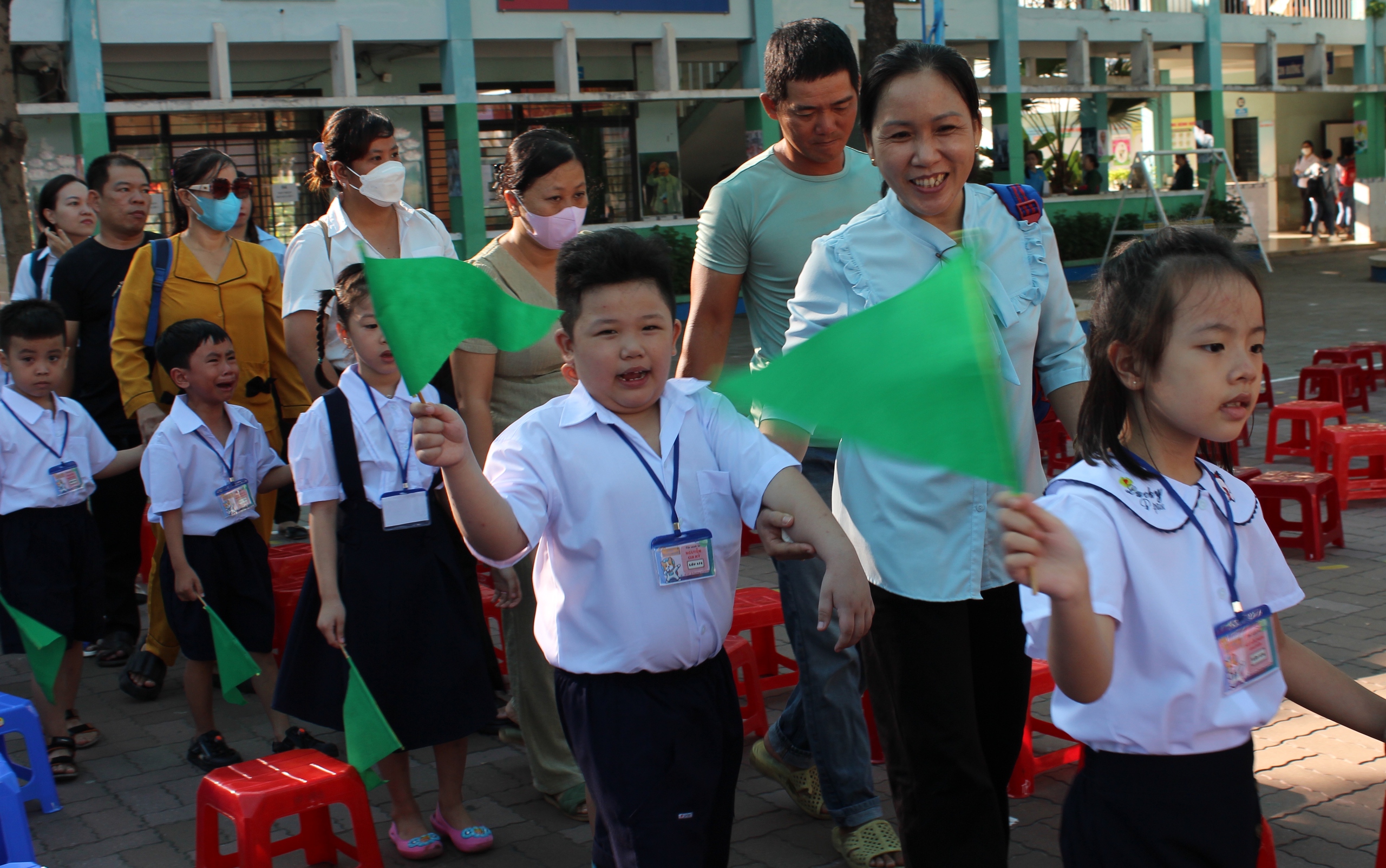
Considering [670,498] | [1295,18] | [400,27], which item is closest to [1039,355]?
[670,498]

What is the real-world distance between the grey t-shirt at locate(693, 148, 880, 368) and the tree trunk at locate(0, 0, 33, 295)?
573 cm

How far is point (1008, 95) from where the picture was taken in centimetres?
2217

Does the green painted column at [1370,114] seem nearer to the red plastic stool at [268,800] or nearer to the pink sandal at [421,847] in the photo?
the pink sandal at [421,847]

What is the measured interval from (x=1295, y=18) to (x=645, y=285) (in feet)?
94.9

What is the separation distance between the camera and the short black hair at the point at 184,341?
447cm

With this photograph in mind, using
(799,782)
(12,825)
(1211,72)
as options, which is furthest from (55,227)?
(1211,72)

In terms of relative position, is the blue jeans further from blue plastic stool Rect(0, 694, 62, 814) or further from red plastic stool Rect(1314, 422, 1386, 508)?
red plastic stool Rect(1314, 422, 1386, 508)

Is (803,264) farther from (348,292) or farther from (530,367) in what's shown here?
(348,292)

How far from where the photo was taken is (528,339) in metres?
2.20

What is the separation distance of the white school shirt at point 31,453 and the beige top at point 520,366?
2.01m

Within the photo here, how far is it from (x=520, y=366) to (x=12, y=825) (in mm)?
1753

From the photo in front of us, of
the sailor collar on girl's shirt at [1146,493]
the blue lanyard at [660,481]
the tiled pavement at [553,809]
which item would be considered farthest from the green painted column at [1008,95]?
the sailor collar on girl's shirt at [1146,493]

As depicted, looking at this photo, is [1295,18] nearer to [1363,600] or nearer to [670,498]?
[1363,600]

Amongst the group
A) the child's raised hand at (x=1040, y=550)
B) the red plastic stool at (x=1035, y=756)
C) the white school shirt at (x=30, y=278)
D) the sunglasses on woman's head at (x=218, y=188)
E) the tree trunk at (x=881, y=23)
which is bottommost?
the red plastic stool at (x=1035, y=756)
